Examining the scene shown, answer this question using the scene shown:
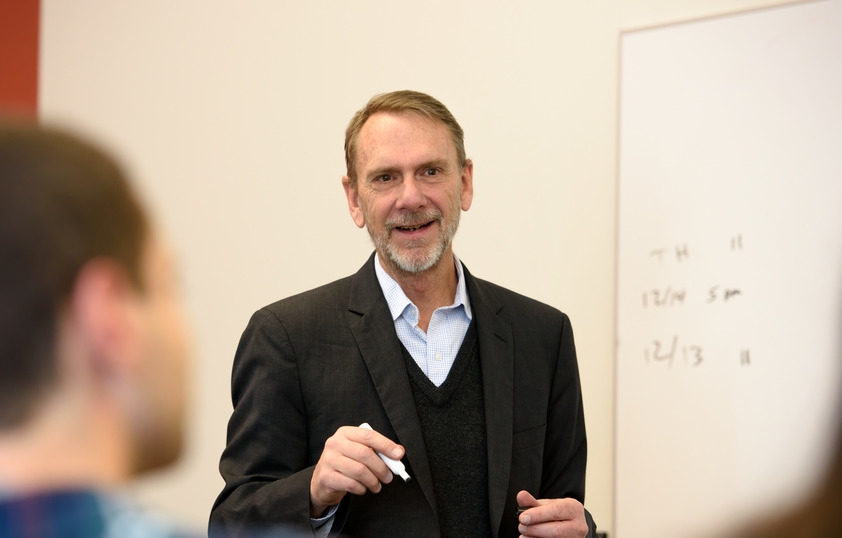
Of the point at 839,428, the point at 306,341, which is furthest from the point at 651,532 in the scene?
the point at 306,341

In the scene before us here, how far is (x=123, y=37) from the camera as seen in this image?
3170mm

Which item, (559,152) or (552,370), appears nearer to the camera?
(552,370)

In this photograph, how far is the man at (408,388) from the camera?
1576 mm

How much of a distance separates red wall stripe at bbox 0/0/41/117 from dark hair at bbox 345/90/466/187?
197 centimetres

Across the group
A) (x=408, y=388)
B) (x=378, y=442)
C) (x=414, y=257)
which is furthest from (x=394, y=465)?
(x=414, y=257)

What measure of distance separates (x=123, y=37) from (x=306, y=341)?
1962 mm

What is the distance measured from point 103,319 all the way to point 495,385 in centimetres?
118

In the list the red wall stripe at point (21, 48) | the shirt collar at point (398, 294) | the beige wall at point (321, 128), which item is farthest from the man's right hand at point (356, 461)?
the red wall stripe at point (21, 48)

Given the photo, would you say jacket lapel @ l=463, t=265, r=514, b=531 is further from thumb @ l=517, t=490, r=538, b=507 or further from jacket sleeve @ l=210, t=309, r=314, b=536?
jacket sleeve @ l=210, t=309, r=314, b=536

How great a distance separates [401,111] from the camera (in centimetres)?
185

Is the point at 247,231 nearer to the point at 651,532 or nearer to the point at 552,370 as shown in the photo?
the point at 552,370

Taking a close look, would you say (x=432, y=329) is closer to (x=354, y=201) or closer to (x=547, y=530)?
(x=354, y=201)

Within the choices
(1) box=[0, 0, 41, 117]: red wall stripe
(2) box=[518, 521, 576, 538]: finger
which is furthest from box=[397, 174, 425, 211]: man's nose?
(1) box=[0, 0, 41, 117]: red wall stripe

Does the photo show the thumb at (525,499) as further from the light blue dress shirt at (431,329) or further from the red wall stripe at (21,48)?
the red wall stripe at (21,48)
